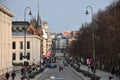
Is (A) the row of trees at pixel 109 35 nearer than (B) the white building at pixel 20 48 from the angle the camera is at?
Yes

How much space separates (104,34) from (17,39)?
2100 inches

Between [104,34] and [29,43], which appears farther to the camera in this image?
[29,43]

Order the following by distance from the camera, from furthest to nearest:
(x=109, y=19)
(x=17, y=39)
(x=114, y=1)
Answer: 1. (x=17, y=39)
2. (x=114, y=1)
3. (x=109, y=19)

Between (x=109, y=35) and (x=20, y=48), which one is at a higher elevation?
(x=109, y=35)

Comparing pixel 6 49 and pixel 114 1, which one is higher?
pixel 114 1

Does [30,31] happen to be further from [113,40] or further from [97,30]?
[113,40]

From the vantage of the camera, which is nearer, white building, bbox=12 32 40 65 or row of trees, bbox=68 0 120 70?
row of trees, bbox=68 0 120 70

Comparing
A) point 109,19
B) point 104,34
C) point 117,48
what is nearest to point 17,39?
point 104,34

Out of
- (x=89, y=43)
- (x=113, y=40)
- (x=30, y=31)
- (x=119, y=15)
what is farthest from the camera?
(x=30, y=31)

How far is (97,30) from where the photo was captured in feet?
321

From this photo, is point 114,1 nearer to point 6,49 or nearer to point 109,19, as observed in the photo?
point 109,19

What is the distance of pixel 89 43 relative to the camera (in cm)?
11406

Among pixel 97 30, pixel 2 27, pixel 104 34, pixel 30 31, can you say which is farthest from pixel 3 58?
pixel 30 31

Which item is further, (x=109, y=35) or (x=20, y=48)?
(x=20, y=48)
